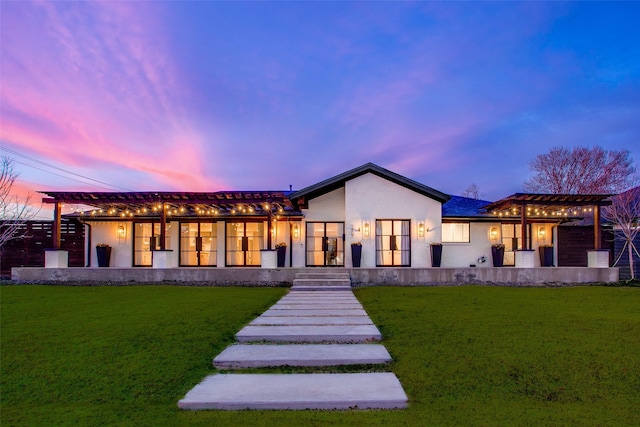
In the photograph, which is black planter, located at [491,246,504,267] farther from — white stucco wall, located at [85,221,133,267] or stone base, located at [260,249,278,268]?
white stucco wall, located at [85,221,133,267]

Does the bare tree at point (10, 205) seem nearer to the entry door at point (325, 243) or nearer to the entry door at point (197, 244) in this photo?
the entry door at point (197, 244)

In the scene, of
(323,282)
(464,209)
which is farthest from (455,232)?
(323,282)

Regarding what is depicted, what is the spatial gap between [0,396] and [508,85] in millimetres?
21995

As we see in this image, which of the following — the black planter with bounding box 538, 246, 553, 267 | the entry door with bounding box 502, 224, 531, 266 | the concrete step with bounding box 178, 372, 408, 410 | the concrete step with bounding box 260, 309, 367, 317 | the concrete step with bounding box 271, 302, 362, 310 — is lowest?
the concrete step with bounding box 271, 302, 362, 310

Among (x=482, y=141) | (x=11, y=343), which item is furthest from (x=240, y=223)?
(x=482, y=141)

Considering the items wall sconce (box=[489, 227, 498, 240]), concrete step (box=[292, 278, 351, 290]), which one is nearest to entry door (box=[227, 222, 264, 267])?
concrete step (box=[292, 278, 351, 290])

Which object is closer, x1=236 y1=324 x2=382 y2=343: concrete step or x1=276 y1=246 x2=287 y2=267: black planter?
x1=236 y1=324 x2=382 y2=343: concrete step

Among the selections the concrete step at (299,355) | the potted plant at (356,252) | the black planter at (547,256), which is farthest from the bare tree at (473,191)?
the concrete step at (299,355)

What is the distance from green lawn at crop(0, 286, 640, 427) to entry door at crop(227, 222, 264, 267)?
28.2 ft

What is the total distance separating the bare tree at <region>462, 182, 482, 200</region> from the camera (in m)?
43.7

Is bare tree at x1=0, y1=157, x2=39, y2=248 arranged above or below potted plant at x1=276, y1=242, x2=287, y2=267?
above

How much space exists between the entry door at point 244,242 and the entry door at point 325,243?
255 centimetres

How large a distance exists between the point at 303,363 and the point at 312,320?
234 centimetres

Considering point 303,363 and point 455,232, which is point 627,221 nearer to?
point 455,232
